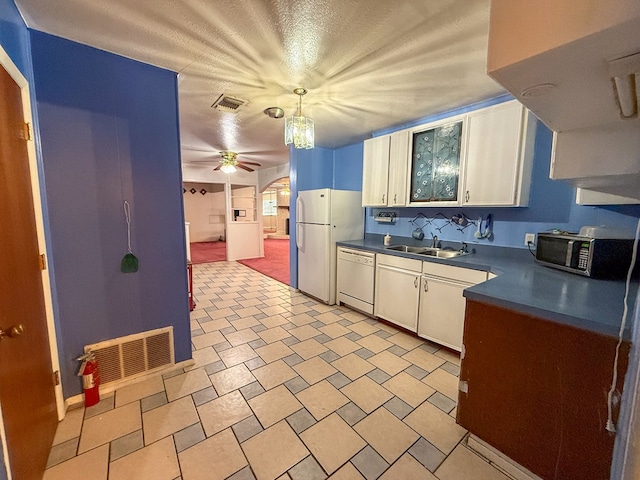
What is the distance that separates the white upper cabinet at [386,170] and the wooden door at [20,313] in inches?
120

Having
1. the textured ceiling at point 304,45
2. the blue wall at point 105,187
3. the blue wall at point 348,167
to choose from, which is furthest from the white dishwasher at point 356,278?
the blue wall at point 105,187

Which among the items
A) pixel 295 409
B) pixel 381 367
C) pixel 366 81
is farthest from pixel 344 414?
pixel 366 81

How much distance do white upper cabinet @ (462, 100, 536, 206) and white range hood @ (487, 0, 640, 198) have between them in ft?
3.87

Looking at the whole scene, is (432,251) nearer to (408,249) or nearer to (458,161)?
(408,249)

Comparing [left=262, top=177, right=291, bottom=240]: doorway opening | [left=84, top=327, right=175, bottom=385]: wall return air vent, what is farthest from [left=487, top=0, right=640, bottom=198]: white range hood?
[left=262, top=177, right=291, bottom=240]: doorway opening

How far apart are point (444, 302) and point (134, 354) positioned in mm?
2629

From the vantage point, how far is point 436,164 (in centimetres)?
279

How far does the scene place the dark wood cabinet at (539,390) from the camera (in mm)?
1078

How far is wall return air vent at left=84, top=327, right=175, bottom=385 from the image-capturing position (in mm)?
1890

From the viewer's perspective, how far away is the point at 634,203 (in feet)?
5.85

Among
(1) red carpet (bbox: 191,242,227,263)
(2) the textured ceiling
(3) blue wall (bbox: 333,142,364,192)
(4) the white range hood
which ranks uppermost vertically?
(2) the textured ceiling

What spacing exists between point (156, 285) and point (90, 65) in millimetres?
1550

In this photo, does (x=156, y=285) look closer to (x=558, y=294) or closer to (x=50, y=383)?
(x=50, y=383)

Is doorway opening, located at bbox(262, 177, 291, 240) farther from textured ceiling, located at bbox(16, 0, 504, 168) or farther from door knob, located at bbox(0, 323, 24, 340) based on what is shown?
door knob, located at bbox(0, 323, 24, 340)
